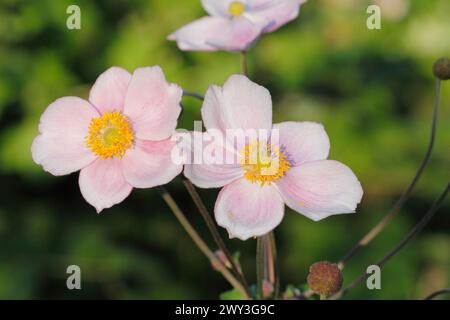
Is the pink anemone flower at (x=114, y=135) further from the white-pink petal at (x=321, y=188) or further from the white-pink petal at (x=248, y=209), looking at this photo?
the white-pink petal at (x=321, y=188)

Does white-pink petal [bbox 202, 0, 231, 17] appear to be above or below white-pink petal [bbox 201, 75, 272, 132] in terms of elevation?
above

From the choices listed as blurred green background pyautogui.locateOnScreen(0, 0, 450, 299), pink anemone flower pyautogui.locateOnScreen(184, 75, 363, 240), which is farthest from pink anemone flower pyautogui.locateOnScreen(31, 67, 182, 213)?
blurred green background pyautogui.locateOnScreen(0, 0, 450, 299)

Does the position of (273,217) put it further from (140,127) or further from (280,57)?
(280,57)

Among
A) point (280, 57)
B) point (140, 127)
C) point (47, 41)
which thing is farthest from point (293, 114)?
point (140, 127)

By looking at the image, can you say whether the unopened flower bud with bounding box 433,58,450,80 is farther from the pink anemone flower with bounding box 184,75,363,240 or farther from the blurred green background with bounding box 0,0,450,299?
the blurred green background with bounding box 0,0,450,299

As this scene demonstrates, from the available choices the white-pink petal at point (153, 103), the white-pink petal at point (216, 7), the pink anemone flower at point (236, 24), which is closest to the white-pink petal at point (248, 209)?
the white-pink petal at point (153, 103)

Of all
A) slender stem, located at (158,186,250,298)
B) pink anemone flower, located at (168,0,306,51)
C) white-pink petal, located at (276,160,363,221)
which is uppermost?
pink anemone flower, located at (168,0,306,51)
